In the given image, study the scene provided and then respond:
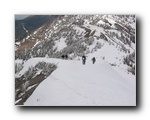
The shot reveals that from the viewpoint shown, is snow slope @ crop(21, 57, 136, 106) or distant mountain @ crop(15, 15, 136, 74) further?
distant mountain @ crop(15, 15, 136, 74)

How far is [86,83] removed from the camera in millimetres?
8703

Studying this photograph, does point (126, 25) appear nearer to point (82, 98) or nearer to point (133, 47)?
point (133, 47)

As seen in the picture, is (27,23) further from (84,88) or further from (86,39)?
(84,88)

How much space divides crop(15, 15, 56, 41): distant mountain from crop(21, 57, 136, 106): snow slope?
2.82 feet

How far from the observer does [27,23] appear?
8938 mm

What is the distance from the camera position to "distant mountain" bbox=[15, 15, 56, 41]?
29.2 ft

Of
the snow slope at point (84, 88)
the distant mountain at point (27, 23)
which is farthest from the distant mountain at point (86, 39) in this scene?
the snow slope at point (84, 88)

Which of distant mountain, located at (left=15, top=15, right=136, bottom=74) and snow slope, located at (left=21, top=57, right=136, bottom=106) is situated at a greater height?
distant mountain, located at (left=15, top=15, right=136, bottom=74)

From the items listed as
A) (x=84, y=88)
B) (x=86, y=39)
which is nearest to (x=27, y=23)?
(x=86, y=39)

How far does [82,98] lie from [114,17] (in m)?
1.69

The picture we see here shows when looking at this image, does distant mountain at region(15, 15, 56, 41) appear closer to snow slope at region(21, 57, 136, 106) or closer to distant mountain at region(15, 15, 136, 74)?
distant mountain at region(15, 15, 136, 74)

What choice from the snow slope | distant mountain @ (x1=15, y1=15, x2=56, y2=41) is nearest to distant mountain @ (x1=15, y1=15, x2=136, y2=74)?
distant mountain @ (x1=15, y1=15, x2=56, y2=41)

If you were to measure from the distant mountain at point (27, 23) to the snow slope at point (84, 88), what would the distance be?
2.82 ft
